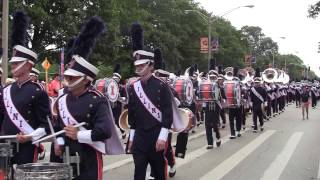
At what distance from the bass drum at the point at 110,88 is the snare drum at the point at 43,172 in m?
13.3

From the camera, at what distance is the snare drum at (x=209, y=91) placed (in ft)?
50.6

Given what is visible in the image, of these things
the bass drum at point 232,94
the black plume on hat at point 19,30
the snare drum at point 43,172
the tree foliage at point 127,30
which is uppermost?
the tree foliage at point 127,30

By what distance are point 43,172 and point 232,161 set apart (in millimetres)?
8595

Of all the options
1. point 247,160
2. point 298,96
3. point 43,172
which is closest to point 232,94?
point 247,160

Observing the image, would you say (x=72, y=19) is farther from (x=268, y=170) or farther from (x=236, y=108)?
(x=268, y=170)

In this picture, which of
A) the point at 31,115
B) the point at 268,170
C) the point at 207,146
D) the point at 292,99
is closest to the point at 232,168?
the point at 268,170

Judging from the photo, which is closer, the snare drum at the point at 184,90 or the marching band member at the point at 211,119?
the marching band member at the point at 211,119

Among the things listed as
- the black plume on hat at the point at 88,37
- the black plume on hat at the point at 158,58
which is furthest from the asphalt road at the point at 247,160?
the black plume on hat at the point at 88,37

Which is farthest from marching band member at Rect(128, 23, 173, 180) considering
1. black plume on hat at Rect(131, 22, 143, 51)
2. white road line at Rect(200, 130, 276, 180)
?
white road line at Rect(200, 130, 276, 180)

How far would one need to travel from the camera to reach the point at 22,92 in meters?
6.14

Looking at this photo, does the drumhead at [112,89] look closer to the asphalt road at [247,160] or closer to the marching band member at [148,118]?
the asphalt road at [247,160]

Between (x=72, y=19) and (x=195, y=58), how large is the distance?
3139 cm

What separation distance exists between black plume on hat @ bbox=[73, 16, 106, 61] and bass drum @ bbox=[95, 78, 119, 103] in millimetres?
12157

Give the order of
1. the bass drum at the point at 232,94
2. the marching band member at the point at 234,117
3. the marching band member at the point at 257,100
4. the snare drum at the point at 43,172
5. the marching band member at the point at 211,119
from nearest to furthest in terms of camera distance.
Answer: the snare drum at the point at 43,172 < the marching band member at the point at 211,119 < the marching band member at the point at 234,117 < the bass drum at the point at 232,94 < the marching band member at the point at 257,100
